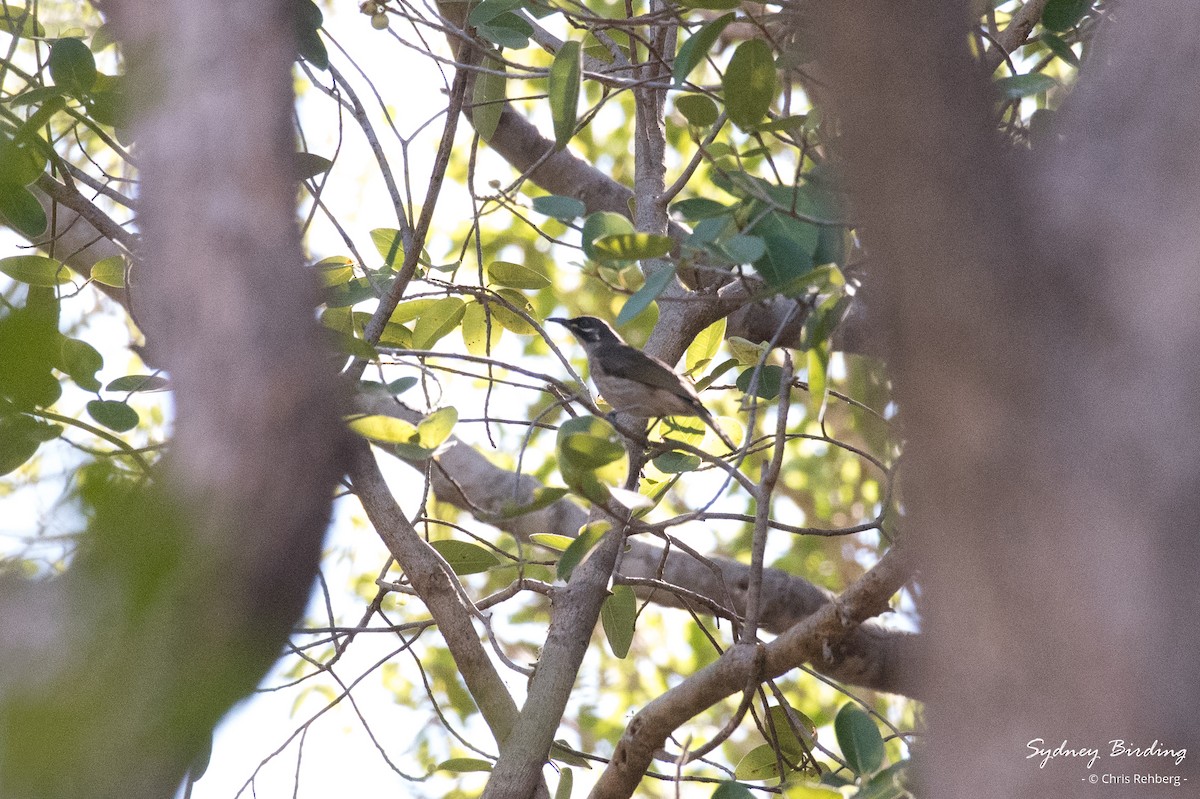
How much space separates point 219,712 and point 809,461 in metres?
8.60

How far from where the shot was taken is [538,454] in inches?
332

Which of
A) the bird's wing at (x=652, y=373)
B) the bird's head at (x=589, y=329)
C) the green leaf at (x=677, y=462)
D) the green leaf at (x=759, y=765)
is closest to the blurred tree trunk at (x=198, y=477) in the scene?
the green leaf at (x=677, y=462)

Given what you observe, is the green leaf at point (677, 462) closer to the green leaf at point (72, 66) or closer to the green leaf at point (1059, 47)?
the green leaf at point (1059, 47)

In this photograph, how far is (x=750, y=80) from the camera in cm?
280

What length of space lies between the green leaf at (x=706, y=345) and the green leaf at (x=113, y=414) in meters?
2.15

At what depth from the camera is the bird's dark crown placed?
719cm

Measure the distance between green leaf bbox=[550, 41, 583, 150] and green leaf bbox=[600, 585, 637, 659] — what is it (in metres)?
1.86

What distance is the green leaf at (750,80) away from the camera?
279 cm

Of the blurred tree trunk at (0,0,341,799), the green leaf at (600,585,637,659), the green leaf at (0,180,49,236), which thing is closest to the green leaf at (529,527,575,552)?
the green leaf at (600,585,637,659)

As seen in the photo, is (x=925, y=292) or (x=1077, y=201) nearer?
(x=925, y=292)

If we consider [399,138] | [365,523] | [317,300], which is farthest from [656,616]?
[317,300]

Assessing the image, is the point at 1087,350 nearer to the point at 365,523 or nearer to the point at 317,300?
the point at 317,300

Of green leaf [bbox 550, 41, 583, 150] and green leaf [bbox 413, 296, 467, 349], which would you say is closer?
green leaf [bbox 550, 41, 583, 150]

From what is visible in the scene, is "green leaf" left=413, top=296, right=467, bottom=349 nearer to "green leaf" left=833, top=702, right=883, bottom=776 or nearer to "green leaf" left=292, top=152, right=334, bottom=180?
"green leaf" left=292, top=152, right=334, bottom=180
